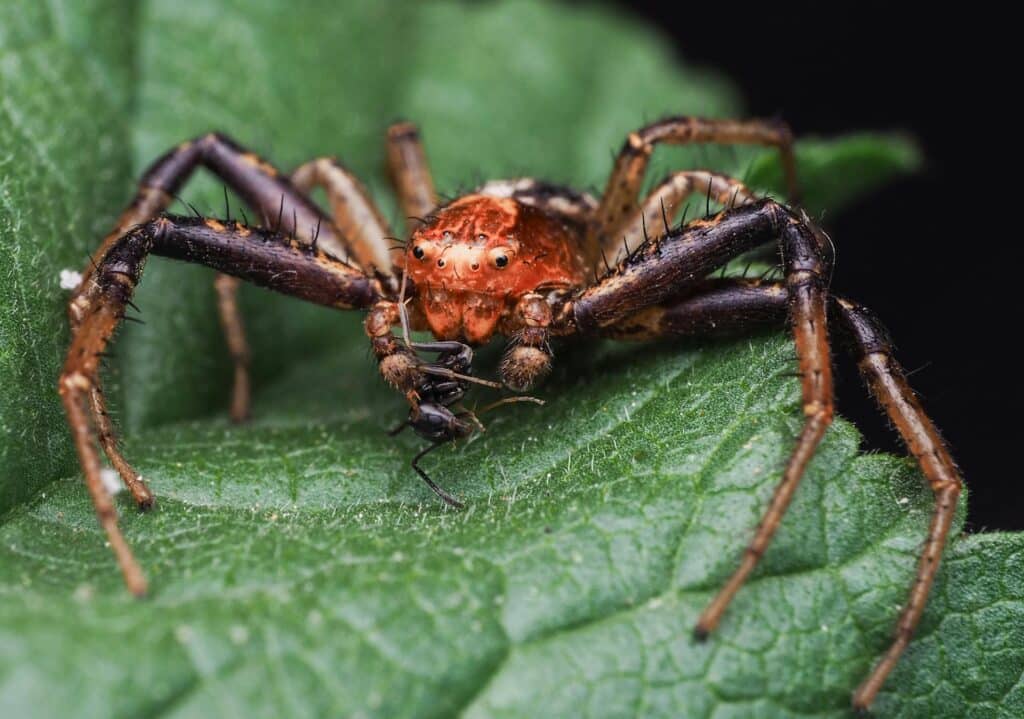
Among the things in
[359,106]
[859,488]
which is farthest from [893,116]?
[859,488]

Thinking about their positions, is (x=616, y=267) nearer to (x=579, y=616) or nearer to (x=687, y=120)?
(x=687, y=120)

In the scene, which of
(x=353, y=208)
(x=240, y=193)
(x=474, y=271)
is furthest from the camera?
(x=353, y=208)

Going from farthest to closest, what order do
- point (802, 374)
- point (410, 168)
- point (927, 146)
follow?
point (927, 146) < point (410, 168) < point (802, 374)

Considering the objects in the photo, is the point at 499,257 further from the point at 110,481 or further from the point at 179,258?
the point at 110,481

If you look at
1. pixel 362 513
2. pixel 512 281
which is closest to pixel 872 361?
pixel 512 281

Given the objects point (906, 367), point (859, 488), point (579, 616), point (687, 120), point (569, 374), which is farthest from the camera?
point (687, 120)

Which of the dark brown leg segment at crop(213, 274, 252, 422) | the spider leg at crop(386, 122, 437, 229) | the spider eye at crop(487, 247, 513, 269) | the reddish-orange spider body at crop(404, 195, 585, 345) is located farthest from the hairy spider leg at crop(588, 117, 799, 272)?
the dark brown leg segment at crop(213, 274, 252, 422)
